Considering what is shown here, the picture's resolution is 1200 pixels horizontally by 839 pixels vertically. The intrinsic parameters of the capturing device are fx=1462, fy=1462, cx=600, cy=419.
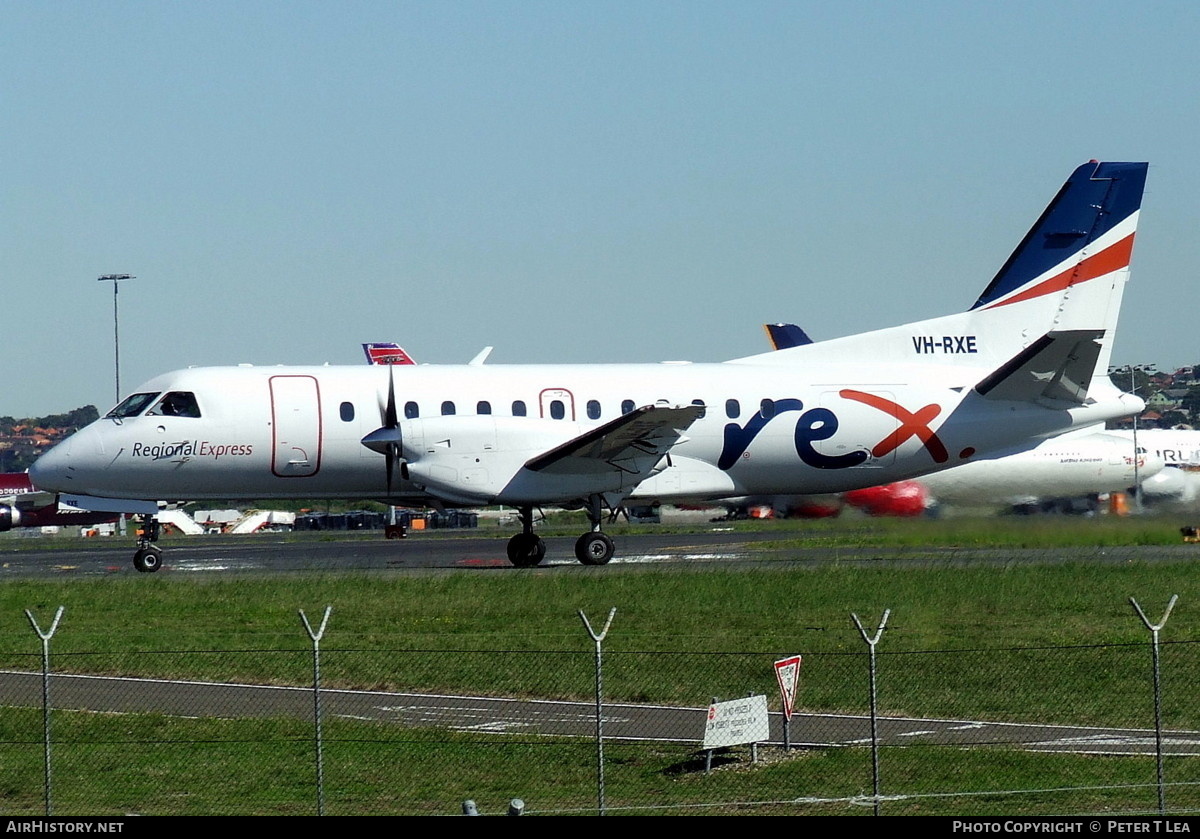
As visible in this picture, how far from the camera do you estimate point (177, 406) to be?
2958cm

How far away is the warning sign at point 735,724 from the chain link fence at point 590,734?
302mm

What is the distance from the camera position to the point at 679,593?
26.1 metres

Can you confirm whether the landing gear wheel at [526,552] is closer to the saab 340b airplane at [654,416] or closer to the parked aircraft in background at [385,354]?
the saab 340b airplane at [654,416]

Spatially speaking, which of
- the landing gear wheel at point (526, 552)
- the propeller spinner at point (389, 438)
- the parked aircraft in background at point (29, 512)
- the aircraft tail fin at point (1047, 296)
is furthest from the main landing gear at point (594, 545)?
the parked aircraft in background at point (29, 512)

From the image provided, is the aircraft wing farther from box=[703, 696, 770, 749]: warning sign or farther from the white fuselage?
box=[703, 696, 770, 749]: warning sign

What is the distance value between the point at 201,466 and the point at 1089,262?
1960cm

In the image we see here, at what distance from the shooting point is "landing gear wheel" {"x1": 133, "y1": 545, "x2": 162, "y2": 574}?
3122 centimetres

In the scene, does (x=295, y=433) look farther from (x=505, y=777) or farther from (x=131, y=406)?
(x=505, y=777)

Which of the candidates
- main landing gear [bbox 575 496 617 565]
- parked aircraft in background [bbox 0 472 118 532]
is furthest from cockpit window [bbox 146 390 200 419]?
parked aircraft in background [bbox 0 472 118 532]

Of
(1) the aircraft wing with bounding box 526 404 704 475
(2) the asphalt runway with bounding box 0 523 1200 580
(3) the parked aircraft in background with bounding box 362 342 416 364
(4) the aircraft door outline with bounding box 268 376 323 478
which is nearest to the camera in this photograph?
(1) the aircraft wing with bounding box 526 404 704 475

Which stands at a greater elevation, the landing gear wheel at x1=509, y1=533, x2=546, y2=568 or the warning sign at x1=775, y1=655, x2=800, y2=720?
the landing gear wheel at x1=509, y1=533, x2=546, y2=568

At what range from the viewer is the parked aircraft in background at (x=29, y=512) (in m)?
74.1

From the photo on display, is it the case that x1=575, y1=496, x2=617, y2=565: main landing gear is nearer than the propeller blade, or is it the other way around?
the propeller blade

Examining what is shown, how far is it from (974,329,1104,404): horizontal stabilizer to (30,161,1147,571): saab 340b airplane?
0.13ft
